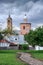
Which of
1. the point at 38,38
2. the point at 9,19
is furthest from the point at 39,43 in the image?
the point at 9,19

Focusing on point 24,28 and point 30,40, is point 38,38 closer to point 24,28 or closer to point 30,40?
point 30,40

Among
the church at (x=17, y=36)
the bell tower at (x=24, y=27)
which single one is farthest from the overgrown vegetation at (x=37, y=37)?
the bell tower at (x=24, y=27)

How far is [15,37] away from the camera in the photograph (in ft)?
421

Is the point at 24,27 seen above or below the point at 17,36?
above

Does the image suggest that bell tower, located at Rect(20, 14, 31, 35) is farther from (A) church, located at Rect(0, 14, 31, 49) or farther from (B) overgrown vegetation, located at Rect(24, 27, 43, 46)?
(B) overgrown vegetation, located at Rect(24, 27, 43, 46)

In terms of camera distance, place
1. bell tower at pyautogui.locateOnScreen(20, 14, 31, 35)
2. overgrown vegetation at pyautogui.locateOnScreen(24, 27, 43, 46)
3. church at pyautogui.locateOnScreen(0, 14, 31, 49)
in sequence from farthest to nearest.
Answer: bell tower at pyautogui.locateOnScreen(20, 14, 31, 35) < church at pyautogui.locateOnScreen(0, 14, 31, 49) < overgrown vegetation at pyautogui.locateOnScreen(24, 27, 43, 46)

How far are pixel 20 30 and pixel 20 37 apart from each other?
32721mm

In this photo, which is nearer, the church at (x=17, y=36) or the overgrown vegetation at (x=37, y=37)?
the overgrown vegetation at (x=37, y=37)

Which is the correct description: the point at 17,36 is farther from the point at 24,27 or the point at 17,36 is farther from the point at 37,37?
the point at 37,37

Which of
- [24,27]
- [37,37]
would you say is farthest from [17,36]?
[37,37]

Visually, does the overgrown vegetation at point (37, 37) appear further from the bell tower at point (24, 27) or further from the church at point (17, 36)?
the bell tower at point (24, 27)

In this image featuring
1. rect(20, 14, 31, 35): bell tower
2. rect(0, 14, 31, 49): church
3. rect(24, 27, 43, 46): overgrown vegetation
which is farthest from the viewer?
rect(20, 14, 31, 35): bell tower

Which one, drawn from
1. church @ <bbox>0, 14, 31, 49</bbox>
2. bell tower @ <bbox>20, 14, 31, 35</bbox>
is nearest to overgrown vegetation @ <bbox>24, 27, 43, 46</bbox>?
church @ <bbox>0, 14, 31, 49</bbox>

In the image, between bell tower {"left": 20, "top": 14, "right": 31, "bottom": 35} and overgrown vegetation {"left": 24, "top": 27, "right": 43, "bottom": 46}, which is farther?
bell tower {"left": 20, "top": 14, "right": 31, "bottom": 35}
